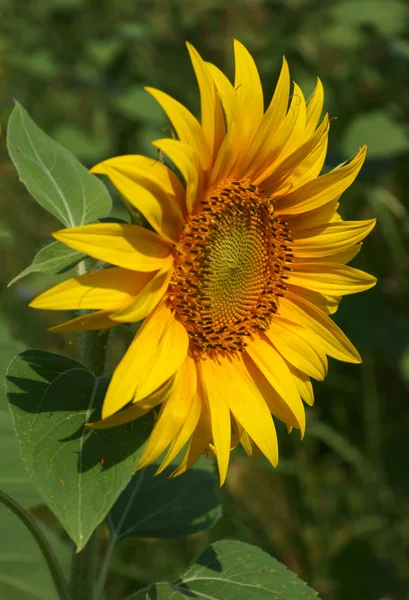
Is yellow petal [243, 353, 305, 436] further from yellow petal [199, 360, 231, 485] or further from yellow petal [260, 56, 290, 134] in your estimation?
yellow petal [260, 56, 290, 134]

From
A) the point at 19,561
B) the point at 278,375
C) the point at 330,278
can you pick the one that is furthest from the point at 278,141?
the point at 19,561

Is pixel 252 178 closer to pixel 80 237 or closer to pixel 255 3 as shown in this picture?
pixel 80 237

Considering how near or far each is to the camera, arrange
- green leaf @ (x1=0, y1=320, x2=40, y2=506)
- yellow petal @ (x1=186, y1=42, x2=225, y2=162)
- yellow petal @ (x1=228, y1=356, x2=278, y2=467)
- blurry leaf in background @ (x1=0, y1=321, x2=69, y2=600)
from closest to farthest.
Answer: yellow petal @ (x1=186, y1=42, x2=225, y2=162) < yellow petal @ (x1=228, y1=356, x2=278, y2=467) < green leaf @ (x1=0, y1=320, x2=40, y2=506) < blurry leaf in background @ (x1=0, y1=321, x2=69, y2=600)

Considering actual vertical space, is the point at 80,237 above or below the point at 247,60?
below

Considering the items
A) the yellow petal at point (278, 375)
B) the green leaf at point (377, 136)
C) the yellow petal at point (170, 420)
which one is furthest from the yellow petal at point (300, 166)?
the green leaf at point (377, 136)

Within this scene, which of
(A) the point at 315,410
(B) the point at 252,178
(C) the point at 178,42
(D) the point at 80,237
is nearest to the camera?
(D) the point at 80,237

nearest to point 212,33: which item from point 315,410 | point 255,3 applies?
point 255,3

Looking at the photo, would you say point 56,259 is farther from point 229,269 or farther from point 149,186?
point 229,269

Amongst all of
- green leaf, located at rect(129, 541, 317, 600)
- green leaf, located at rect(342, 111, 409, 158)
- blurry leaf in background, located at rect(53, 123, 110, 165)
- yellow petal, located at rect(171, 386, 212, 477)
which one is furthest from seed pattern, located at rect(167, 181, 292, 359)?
blurry leaf in background, located at rect(53, 123, 110, 165)
